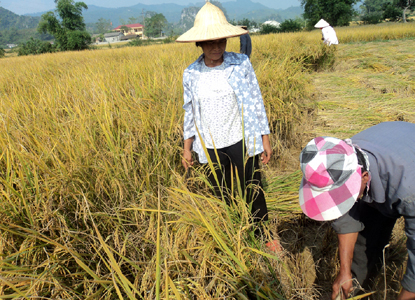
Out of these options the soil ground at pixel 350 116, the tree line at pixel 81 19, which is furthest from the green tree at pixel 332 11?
the soil ground at pixel 350 116

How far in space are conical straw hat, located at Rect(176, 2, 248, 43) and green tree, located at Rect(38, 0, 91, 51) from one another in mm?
34565

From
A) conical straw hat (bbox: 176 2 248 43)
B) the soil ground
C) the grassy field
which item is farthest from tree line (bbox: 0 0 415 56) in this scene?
conical straw hat (bbox: 176 2 248 43)

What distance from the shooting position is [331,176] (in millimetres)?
758

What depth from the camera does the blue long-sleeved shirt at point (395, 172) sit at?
79cm

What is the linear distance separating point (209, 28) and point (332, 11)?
39.0 metres

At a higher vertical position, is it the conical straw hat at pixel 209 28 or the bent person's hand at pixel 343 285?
the conical straw hat at pixel 209 28

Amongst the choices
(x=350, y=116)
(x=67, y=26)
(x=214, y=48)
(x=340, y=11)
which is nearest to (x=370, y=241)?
(x=214, y=48)

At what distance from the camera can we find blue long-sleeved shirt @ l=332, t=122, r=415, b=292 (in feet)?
2.58

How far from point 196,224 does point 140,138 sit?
0.78 metres

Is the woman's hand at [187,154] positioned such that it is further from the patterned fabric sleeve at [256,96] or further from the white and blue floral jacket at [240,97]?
the patterned fabric sleeve at [256,96]

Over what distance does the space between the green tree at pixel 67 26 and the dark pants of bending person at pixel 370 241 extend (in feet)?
116

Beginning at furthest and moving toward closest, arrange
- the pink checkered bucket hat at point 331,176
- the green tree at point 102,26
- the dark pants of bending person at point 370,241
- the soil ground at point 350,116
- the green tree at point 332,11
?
the green tree at point 102,26
the green tree at point 332,11
the soil ground at point 350,116
the dark pants of bending person at point 370,241
the pink checkered bucket hat at point 331,176

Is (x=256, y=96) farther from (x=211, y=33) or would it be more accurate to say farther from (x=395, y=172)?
(x=395, y=172)

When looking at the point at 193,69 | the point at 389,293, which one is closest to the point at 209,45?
the point at 193,69
